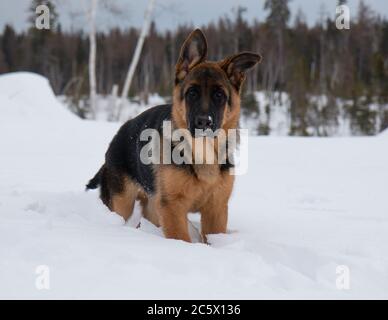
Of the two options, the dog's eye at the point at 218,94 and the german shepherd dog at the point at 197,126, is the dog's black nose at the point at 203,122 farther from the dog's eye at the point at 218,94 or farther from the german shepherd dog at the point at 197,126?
the dog's eye at the point at 218,94

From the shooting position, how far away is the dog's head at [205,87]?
4.70 meters

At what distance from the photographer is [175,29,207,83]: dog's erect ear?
497 centimetres

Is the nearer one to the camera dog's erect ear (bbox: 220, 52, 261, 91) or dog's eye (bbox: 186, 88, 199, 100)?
dog's eye (bbox: 186, 88, 199, 100)

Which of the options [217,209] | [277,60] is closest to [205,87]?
[217,209]

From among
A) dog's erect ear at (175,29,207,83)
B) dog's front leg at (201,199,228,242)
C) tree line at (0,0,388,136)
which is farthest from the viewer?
tree line at (0,0,388,136)

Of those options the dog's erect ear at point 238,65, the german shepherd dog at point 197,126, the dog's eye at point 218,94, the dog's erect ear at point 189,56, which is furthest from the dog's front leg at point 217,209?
the dog's erect ear at point 189,56

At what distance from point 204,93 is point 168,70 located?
51033mm

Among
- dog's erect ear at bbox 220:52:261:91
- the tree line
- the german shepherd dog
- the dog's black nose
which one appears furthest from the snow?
the tree line

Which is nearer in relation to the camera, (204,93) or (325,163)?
(204,93)

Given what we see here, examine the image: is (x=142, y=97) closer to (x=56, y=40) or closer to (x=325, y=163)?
(x=56, y=40)

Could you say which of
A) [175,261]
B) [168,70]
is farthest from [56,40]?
[175,261]

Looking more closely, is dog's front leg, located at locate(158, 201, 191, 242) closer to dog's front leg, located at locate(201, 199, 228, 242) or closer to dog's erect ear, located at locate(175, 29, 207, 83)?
dog's front leg, located at locate(201, 199, 228, 242)

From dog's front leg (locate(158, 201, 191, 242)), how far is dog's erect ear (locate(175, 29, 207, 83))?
124 centimetres

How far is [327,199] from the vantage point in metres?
7.91
